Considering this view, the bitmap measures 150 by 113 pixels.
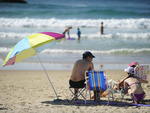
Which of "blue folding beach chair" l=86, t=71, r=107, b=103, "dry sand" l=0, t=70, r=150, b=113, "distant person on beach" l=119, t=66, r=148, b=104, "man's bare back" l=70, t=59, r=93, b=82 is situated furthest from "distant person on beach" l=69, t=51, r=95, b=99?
"distant person on beach" l=119, t=66, r=148, b=104

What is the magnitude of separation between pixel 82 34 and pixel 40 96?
46.8ft

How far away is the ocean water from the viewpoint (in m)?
14.6

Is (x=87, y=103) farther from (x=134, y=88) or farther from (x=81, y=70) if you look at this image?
(x=134, y=88)

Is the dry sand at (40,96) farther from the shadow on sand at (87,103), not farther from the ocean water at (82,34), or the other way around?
the ocean water at (82,34)

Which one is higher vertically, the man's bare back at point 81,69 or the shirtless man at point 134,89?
the man's bare back at point 81,69

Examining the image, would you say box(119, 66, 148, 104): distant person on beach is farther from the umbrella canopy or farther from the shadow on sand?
the umbrella canopy

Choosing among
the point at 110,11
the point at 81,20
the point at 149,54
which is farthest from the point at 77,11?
the point at 149,54

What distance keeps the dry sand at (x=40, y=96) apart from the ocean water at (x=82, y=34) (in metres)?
1.15

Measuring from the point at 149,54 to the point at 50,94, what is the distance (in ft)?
26.4

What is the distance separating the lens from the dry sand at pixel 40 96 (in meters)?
7.34

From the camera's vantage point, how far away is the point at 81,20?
30.4m

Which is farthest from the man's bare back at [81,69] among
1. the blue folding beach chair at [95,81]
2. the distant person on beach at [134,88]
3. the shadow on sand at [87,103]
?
the distant person on beach at [134,88]

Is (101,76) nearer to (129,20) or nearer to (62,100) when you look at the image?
(62,100)

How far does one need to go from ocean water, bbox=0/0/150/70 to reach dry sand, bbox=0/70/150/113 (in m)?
1.15
